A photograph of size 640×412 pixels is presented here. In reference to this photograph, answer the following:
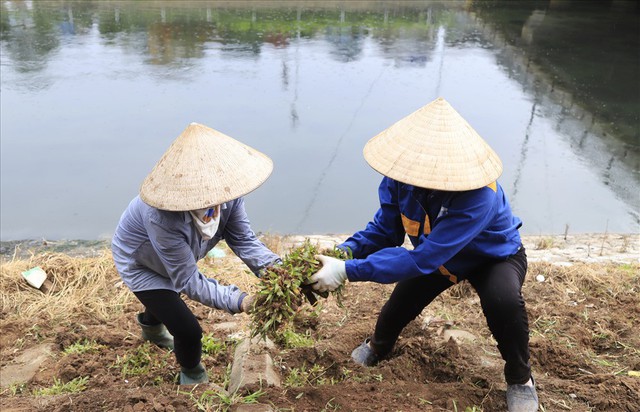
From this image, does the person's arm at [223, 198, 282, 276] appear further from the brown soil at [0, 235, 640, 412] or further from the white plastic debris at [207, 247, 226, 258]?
the white plastic debris at [207, 247, 226, 258]

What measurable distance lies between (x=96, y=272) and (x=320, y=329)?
5.80 feet

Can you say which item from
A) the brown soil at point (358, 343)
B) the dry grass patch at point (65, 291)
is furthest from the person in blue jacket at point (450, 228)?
the dry grass patch at point (65, 291)

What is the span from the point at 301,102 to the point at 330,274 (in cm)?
635

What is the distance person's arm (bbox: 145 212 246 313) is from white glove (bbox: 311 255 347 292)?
0.40 m

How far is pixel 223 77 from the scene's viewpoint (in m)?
9.72

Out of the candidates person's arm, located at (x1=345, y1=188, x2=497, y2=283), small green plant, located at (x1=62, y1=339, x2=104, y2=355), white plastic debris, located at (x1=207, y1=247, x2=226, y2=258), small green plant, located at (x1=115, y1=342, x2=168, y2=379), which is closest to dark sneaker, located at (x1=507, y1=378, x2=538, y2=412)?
person's arm, located at (x1=345, y1=188, x2=497, y2=283)

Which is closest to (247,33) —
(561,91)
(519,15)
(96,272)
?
(561,91)

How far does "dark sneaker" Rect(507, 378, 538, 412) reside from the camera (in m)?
2.63

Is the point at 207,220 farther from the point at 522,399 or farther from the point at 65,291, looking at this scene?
the point at 65,291

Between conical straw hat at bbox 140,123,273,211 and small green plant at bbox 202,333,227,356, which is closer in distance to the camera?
conical straw hat at bbox 140,123,273,211

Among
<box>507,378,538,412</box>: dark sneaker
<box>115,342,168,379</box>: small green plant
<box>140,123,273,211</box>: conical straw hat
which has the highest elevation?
<box>140,123,273,211</box>: conical straw hat

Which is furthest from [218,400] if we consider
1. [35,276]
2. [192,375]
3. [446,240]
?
[35,276]

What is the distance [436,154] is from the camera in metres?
2.46

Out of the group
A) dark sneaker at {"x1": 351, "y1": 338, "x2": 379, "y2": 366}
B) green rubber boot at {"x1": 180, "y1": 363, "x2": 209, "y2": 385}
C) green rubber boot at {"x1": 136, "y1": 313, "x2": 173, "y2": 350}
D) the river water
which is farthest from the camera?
the river water
